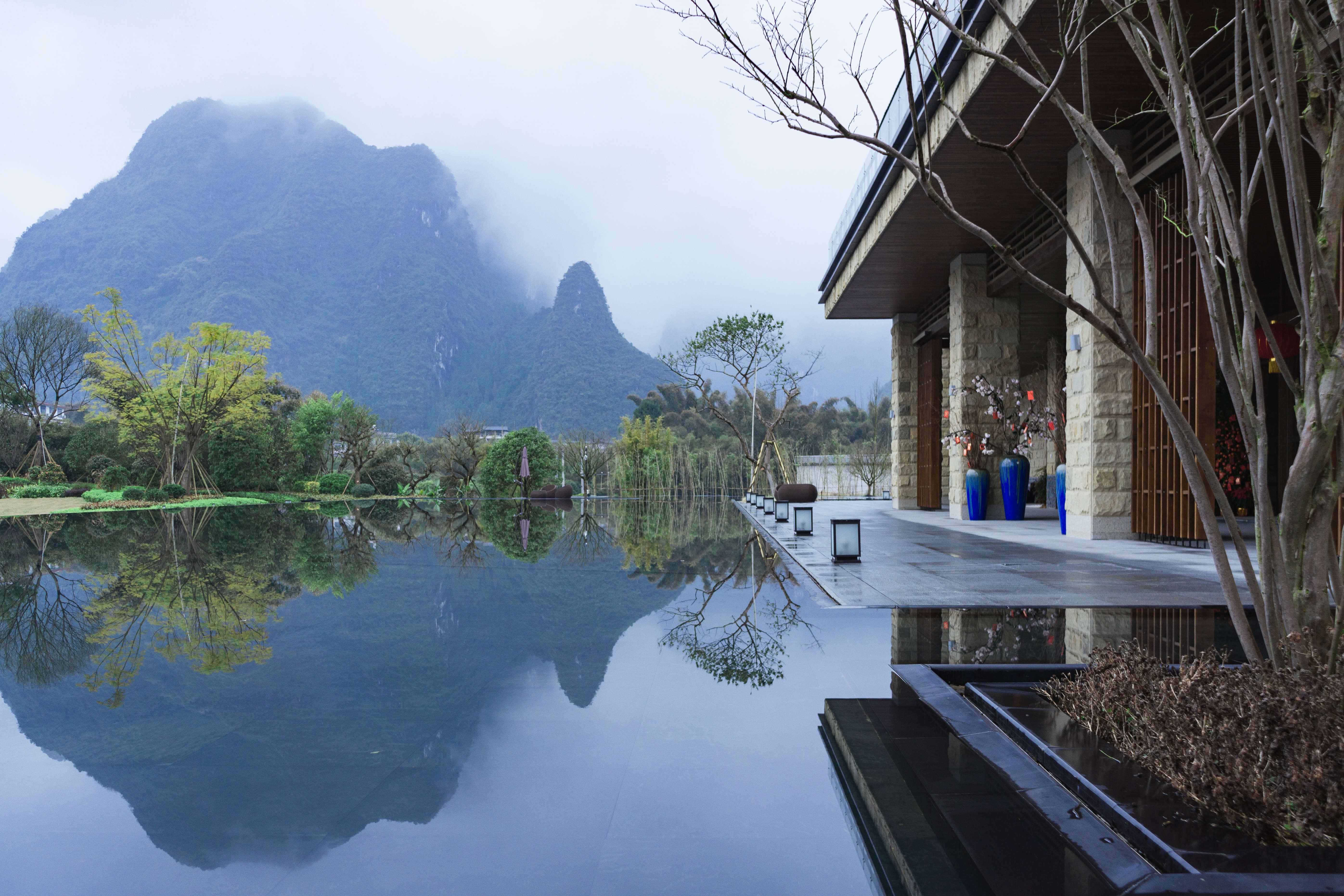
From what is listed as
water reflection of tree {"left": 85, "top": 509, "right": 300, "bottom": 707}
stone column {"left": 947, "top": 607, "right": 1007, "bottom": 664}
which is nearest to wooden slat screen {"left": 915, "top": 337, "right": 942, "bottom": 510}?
stone column {"left": 947, "top": 607, "right": 1007, "bottom": 664}

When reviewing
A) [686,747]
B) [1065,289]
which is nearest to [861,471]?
[1065,289]

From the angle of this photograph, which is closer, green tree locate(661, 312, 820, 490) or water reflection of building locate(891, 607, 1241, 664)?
water reflection of building locate(891, 607, 1241, 664)

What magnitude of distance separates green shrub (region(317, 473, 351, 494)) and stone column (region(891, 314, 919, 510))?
554 inches

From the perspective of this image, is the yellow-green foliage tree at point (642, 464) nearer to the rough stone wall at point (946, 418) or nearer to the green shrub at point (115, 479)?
the rough stone wall at point (946, 418)

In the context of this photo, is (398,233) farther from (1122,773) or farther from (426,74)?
(1122,773)

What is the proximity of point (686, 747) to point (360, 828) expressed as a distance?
826mm

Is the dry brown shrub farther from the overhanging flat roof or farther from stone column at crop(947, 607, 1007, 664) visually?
the overhanging flat roof

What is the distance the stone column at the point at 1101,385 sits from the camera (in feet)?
22.5

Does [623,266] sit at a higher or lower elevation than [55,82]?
lower

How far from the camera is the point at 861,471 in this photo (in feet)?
63.4

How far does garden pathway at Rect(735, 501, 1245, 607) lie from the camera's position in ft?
13.6

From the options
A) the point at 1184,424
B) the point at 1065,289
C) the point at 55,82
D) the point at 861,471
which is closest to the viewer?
the point at 1184,424

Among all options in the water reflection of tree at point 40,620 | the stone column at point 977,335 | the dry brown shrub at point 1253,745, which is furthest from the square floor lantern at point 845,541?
the stone column at point 977,335

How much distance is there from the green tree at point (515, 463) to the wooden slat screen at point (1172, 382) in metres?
13.7
